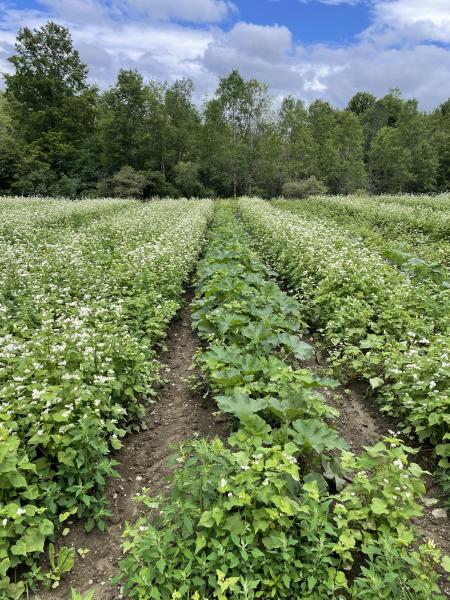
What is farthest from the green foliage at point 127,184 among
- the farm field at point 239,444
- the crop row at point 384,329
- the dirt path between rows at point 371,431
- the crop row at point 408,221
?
the dirt path between rows at point 371,431

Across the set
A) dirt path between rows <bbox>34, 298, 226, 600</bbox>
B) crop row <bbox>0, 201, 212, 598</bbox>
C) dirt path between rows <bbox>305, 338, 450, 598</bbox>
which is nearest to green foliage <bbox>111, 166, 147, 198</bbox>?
crop row <bbox>0, 201, 212, 598</bbox>

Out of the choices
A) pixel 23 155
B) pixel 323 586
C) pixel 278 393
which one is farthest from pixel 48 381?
pixel 23 155

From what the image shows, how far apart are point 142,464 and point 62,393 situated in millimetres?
1234

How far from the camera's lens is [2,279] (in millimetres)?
7234

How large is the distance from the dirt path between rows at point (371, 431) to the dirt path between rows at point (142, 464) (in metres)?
1.55

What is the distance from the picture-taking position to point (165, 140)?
47.5m

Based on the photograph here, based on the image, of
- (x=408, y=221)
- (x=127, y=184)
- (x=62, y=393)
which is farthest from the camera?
(x=127, y=184)

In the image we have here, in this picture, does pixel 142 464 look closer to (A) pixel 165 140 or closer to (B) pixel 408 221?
(B) pixel 408 221

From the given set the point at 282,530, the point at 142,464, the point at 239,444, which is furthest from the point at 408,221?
the point at 282,530

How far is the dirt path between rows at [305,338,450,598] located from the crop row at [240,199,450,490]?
0.60ft

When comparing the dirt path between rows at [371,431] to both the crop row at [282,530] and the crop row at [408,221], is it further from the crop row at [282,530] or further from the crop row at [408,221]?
the crop row at [408,221]

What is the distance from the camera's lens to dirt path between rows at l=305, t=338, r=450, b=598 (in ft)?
10.5

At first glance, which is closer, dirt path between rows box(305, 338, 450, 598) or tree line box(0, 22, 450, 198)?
dirt path between rows box(305, 338, 450, 598)

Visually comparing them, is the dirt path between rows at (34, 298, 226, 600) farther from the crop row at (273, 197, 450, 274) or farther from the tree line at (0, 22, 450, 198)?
the tree line at (0, 22, 450, 198)
